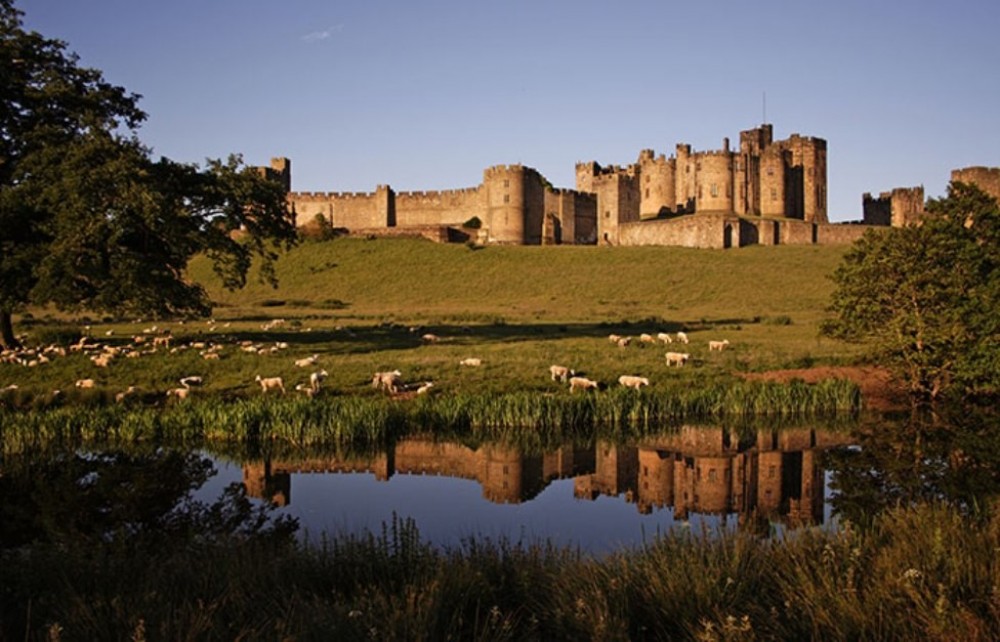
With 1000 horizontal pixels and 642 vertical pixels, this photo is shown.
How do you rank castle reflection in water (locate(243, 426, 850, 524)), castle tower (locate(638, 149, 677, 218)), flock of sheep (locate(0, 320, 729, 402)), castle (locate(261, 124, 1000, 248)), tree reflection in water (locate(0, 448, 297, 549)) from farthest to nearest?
castle tower (locate(638, 149, 677, 218)) → castle (locate(261, 124, 1000, 248)) → flock of sheep (locate(0, 320, 729, 402)) → castle reflection in water (locate(243, 426, 850, 524)) → tree reflection in water (locate(0, 448, 297, 549))

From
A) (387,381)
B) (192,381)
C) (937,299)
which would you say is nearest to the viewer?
(387,381)

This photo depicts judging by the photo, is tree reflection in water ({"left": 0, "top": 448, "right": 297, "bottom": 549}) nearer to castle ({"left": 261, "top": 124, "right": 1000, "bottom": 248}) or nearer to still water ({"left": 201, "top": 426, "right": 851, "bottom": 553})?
still water ({"left": 201, "top": 426, "right": 851, "bottom": 553})

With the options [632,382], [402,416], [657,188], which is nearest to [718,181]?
[657,188]

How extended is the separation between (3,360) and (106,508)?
13.1 meters

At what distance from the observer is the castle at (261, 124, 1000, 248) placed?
6794 centimetres

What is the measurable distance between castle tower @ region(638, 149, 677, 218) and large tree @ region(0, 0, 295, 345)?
57.4 metres

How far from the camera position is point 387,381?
19438mm

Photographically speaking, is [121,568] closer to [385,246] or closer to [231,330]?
[231,330]

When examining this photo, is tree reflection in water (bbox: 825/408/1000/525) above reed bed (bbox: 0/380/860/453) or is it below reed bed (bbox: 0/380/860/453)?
below

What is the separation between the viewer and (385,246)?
68.0m

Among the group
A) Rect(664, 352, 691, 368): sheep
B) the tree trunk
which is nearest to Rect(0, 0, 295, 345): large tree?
the tree trunk

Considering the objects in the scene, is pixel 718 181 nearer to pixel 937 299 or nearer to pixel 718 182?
pixel 718 182

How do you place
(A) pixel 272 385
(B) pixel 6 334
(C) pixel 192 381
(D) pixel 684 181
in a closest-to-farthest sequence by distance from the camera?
(A) pixel 272 385 → (C) pixel 192 381 → (B) pixel 6 334 → (D) pixel 684 181

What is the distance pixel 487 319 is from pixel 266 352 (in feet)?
52.4
